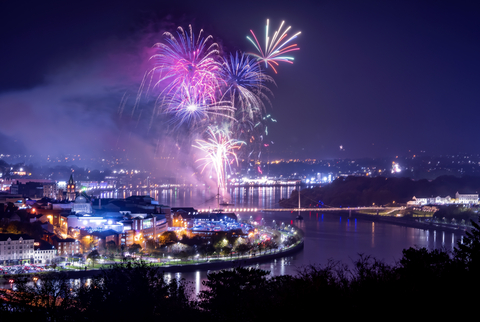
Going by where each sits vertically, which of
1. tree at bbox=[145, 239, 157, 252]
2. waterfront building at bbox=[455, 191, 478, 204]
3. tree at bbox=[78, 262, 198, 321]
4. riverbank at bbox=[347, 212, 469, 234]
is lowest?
riverbank at bbox=[347, 212, 469, 234]

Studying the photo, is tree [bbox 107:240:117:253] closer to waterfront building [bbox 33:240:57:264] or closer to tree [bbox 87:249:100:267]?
tree [bbox 87:249:100:267]

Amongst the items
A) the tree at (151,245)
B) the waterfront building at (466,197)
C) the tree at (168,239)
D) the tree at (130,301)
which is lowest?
the tree at (151,245)

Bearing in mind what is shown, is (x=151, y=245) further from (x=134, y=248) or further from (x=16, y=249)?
(x=16, y=249)

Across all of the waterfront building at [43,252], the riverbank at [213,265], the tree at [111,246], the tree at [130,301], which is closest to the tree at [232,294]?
the tree at [130,301]

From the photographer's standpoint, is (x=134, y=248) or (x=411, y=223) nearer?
(x=134, y=248)

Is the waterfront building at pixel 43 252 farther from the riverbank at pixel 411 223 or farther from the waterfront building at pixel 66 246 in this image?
the riverbank at pixel 411 223

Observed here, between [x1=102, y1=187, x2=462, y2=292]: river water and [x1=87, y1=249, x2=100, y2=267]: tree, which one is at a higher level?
[x1=87, y1=249, x2=100, y2=267]: tree

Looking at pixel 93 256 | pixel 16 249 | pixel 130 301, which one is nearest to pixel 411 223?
pixel 93 256

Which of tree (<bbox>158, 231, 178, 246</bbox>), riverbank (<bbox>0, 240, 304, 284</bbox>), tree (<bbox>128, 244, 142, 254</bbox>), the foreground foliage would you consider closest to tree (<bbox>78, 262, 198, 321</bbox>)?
the foreground foliage

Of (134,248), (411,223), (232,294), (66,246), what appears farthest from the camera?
(411,223)
